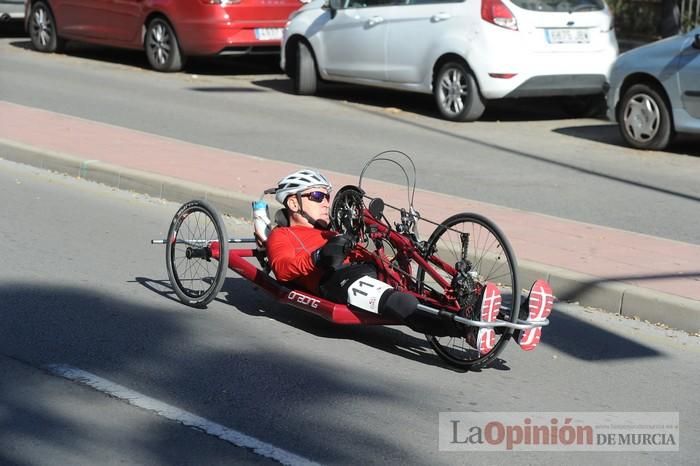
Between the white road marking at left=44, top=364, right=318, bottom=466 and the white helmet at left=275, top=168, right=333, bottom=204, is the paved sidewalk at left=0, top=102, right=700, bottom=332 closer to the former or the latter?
the white helmet at left=275, top=168, right=333, bottom=204

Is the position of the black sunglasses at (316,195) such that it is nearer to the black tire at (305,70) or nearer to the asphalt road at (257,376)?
the asphalt road at (257,376)

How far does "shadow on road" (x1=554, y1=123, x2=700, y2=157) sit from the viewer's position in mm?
13055

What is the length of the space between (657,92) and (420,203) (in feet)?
14.1

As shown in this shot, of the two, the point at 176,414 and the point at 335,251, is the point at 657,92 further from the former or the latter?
the point at 176,414

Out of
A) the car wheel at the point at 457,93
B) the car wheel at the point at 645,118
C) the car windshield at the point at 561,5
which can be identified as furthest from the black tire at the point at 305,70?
the car wheel at the point at 645,118

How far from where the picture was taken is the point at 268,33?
18312 mm

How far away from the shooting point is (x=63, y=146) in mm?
11641

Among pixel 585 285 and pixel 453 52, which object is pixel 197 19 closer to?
pixel 453 52

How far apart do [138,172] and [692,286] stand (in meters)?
4.95

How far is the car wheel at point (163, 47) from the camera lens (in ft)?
60.8

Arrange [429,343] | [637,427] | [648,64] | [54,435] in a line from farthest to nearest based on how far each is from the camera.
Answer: [648,64]
[429,343]
[637,427]
[54,435]

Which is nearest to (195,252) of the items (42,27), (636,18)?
(636,18)

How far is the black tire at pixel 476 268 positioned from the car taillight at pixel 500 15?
6.83 meters

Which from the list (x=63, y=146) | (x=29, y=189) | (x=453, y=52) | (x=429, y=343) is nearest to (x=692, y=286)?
(x=429, y=343)
